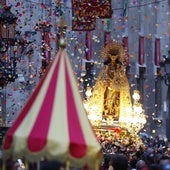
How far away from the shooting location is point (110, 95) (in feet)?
102

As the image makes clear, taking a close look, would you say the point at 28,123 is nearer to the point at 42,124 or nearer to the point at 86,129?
A: the point at 42,124

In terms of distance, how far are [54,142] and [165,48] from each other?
44.9 metres

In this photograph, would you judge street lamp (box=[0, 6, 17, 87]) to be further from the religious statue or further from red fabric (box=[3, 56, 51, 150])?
red fabric (box=[3, 56, 51, 150])

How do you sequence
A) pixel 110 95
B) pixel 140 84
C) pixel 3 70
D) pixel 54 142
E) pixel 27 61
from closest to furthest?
1. pixel 54 142
2. pixel 3 70
3. pixel 110 95
4. pixel 27 61
5. pixel 140 84

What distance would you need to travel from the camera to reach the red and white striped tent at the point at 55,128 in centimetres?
1047

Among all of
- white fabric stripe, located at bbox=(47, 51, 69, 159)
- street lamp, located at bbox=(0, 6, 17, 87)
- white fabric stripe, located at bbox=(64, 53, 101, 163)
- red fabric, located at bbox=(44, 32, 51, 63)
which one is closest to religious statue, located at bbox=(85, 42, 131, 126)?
red fabric, located at bbox=(44, 32, 51, 63)

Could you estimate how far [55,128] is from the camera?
10578 millimetres

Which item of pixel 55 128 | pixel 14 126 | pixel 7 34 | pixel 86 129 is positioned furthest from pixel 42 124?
pixel 7 34

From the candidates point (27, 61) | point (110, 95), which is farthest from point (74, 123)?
point (27, 61)

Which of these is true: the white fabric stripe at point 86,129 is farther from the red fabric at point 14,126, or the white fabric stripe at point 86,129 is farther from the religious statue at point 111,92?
the religious statue at point 111,92

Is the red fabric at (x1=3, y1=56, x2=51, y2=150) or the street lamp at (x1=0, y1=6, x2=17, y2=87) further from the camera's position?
the street lamp at (x1=0, y1=6, x2=17, y2=87)

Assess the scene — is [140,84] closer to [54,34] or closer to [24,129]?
[54,34]

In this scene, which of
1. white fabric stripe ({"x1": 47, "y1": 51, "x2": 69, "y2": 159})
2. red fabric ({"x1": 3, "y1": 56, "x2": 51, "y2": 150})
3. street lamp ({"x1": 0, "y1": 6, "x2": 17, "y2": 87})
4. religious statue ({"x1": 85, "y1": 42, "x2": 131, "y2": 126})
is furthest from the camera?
religious statue ({"x1": 85, "y1": 42, "x2": 131, "y2": 126})

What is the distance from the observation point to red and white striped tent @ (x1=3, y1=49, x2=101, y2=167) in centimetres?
1047
